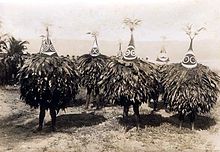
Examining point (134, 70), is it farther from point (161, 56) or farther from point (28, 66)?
point (161, 56)

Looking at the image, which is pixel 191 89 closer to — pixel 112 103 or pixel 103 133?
pixel 112 103

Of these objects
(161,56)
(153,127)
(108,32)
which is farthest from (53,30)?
(153,127)

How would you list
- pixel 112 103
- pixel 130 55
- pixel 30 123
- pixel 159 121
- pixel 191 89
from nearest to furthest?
1. pixel 191 89
2. pixel 130 55
3. pixel 112 103
4. pixel 30 123
5. pixel 159 121

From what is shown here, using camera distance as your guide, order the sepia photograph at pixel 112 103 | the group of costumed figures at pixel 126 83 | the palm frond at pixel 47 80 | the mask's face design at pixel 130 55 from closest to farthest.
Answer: the sepia photograph at pixel 112 103, the palm frond at pixel 47 80, the group of costumed figures at pixel 126 83, the mask's face design at pixel 130 55

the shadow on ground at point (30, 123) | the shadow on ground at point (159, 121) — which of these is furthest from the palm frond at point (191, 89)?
the shadow on ground at point (30, 123)

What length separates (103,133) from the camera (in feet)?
82.5

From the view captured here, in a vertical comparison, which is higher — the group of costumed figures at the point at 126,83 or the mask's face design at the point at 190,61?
the mask's face design at the point at 190,61

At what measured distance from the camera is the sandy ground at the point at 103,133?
2273cm

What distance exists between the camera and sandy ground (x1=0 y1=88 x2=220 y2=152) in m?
22.7

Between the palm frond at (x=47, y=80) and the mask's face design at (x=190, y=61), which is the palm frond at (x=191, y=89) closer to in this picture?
the mask's face design at (x=190, y=61)

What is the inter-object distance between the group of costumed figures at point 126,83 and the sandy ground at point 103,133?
118 cm

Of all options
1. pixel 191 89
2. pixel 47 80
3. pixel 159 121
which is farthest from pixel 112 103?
pixel 47 80

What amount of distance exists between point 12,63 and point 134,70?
1716cm

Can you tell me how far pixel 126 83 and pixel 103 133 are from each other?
9.73 ft
